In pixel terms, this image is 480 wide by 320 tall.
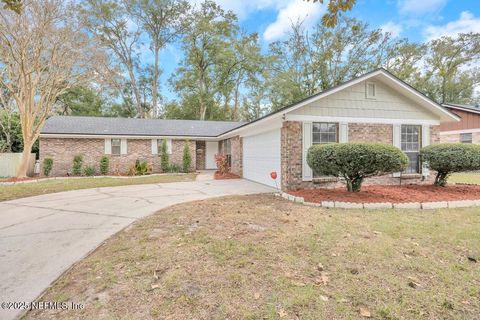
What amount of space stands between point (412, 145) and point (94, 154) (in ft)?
54.8

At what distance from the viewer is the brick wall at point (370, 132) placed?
347 inches

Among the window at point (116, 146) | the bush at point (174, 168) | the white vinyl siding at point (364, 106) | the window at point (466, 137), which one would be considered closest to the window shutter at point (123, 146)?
the window at point (116, 146)

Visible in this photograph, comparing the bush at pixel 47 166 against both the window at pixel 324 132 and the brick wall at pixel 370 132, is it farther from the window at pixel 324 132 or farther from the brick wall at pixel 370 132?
the brick wall at pixel 370 132

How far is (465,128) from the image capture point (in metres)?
17.2

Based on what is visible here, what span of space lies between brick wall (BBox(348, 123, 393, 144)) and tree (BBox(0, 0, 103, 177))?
45.6 ft

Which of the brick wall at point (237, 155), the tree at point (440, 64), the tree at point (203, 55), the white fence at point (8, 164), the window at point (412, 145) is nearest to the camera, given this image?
the window at point (412, 145)

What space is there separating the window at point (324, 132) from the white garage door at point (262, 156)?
4.18ft

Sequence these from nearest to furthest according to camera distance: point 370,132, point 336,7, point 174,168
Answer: point 336,7
point 370,132
point 174,168

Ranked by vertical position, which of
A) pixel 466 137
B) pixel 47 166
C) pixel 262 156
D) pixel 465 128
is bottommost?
pixel 47 166

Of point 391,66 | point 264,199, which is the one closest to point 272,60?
point 391,66

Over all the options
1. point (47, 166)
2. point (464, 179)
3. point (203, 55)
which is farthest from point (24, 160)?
point (464, 179)

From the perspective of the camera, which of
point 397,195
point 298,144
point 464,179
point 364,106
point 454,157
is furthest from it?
point 464,179

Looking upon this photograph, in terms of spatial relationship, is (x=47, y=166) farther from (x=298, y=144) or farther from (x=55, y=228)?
(x=298, y=144)

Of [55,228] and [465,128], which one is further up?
[465,128]
